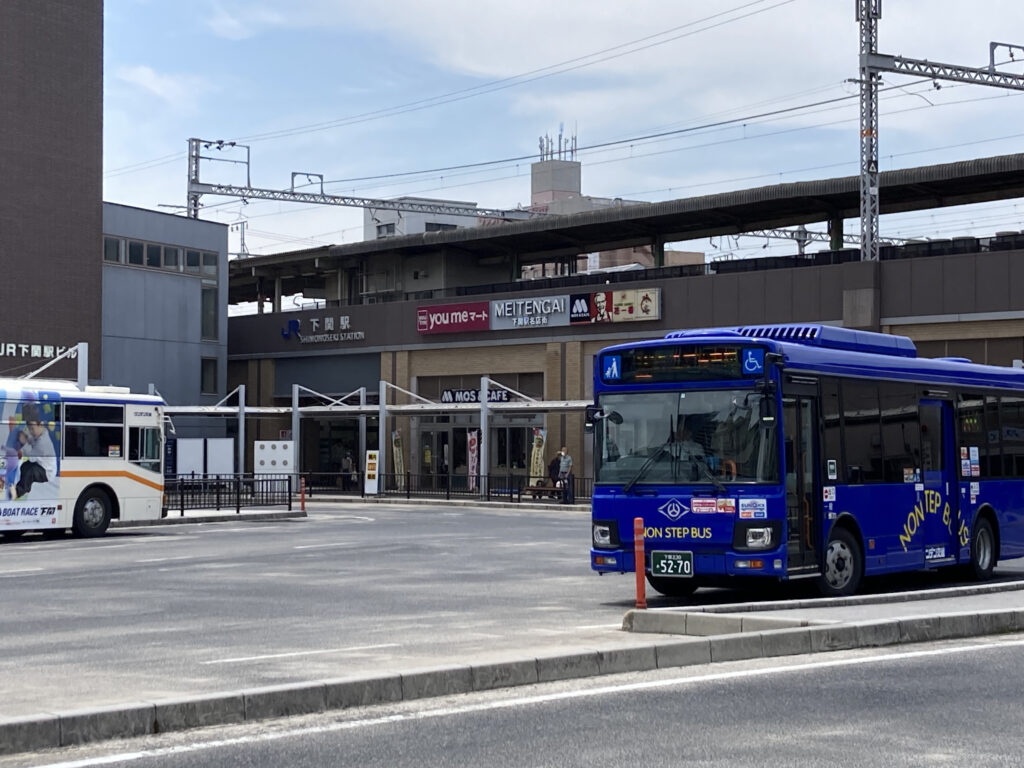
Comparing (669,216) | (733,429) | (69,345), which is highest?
(669,216)

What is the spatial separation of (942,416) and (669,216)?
37.0 metres

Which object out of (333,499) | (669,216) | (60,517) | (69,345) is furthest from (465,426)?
(60,517)

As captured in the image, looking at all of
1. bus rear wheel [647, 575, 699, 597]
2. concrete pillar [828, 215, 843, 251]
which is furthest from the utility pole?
bus rear wheel [647, 575, 699, 597]

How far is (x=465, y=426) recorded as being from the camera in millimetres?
56844

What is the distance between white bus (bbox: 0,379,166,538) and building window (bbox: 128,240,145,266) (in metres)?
27.8

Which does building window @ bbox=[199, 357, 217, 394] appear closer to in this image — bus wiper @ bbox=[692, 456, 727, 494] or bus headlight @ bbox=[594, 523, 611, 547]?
bus headlight @ bbox=[594, 523, 611, 547]

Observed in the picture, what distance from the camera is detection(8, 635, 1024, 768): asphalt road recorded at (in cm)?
796

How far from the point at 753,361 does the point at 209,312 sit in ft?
165

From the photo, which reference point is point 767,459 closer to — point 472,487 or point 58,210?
point 472,487

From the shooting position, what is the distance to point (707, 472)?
16047 millimetres

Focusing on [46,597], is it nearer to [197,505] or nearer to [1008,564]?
[1008,564]

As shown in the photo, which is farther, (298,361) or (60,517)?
(298,361)

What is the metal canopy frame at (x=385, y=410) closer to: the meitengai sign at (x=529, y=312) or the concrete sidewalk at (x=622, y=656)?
the meitengai sign at (x=529, y=312)

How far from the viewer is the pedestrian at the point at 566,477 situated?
45.8 m
